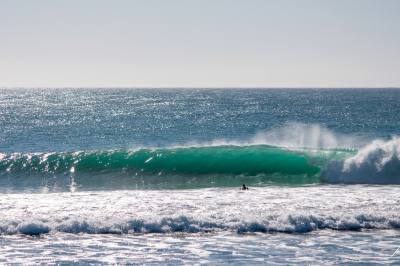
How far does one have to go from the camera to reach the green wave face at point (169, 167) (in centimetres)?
2706

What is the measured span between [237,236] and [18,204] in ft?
27.1

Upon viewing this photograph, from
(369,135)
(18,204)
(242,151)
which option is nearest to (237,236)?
(18,204)

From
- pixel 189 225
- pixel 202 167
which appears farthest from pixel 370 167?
pixel 189 225

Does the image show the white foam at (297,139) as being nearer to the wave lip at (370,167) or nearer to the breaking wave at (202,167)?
the breaking wave at (202,167)

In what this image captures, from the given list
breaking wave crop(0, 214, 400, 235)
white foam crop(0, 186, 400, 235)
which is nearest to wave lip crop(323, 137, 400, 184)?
white foam crop(0, 186, 400, 235)

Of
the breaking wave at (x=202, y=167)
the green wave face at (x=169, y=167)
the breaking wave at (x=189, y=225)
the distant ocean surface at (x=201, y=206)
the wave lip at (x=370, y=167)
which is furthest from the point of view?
A: the green wave face at (x=169, y=167)

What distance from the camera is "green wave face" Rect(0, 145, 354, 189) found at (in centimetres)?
2706

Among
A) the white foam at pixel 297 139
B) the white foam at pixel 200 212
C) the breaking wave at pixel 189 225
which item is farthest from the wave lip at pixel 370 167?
the white foam at pixel 297 139

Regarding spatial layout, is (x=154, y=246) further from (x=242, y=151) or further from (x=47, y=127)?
(x=47, y=127)

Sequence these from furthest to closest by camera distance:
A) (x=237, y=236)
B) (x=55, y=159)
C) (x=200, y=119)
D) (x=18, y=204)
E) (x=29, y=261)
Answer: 1. (x=200, y=119)
2. (x=55, y=159)
3. (x=18, y=204)
4. (x=237, y=236)
5. (x=29, y=261)

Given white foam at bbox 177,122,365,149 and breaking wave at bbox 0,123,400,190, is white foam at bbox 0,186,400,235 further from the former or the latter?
white foam at bbox 177,122,365,149

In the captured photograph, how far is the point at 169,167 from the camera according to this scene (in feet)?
99.8

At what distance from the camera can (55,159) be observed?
3222 centimetres

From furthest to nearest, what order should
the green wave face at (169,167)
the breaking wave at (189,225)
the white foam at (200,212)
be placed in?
the green wave face at (169,167)
the white foam at (200,212)
the breaking wave at (189,225)
